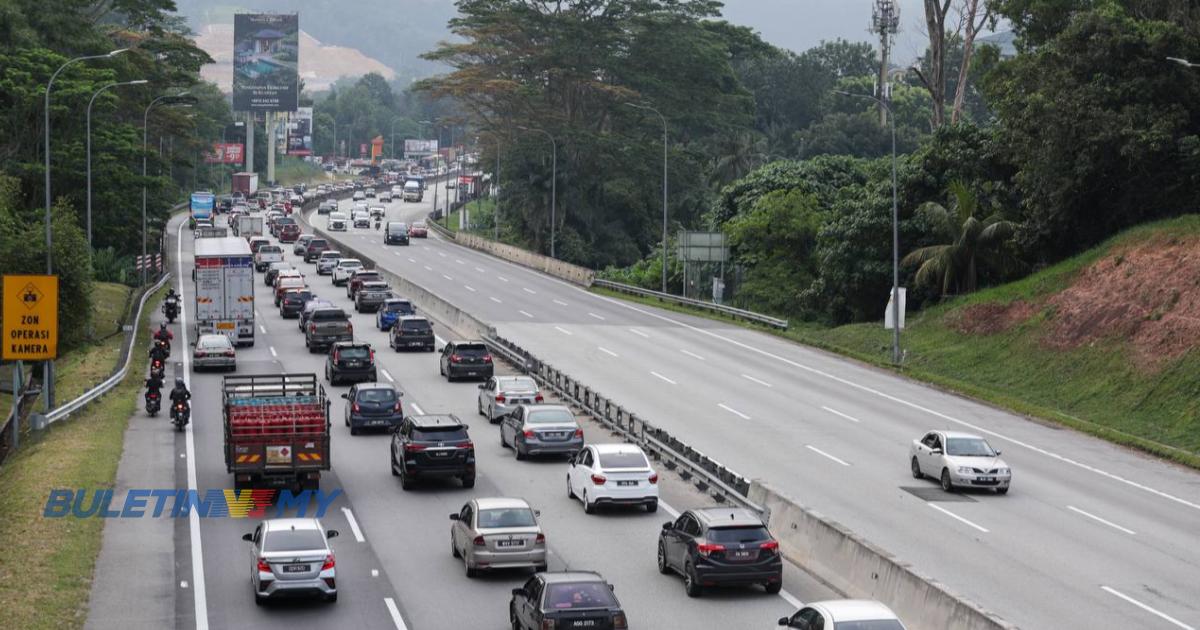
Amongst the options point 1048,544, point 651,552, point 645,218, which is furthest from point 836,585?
point 645,218

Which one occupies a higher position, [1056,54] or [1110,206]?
[1056,54]

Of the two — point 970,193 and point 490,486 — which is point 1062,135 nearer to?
point 970,193

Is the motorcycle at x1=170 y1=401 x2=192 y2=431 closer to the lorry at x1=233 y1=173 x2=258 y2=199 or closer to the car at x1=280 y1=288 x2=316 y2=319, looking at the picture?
the car at x1=280 y1=288 x2=316 y2=319

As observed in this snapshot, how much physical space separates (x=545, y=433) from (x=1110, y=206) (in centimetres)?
3200

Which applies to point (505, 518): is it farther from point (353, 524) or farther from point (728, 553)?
point (353, 524)

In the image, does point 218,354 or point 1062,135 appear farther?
point 1062,135

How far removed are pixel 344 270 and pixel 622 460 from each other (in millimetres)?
55064

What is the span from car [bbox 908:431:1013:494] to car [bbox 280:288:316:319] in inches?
1585

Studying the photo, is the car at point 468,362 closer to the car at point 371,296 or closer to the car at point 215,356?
the car at point 215,356

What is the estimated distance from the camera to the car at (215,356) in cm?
5441

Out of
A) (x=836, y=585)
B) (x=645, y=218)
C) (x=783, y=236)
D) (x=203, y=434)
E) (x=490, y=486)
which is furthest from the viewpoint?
(x=645, y=218)

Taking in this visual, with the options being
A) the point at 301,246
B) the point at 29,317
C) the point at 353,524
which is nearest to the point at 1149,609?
the point at 353,524

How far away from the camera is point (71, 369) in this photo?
56.8 metres

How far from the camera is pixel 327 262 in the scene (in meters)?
91.8
